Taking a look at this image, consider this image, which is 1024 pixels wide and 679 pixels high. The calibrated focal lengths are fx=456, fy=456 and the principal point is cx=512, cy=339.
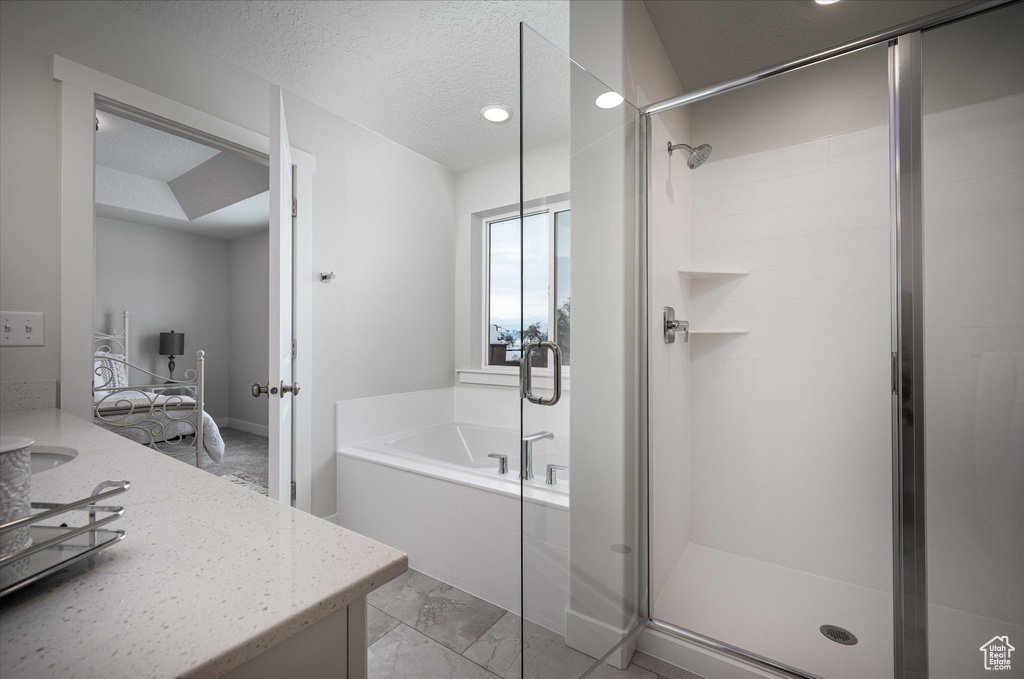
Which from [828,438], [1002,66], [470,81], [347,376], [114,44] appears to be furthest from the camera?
[347,376]

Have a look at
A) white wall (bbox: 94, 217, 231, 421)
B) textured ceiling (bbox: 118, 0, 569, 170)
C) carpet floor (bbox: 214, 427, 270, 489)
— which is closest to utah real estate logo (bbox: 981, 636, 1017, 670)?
textured ceiling (bbox: 118, 0, 569, 170)

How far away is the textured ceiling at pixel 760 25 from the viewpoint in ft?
A: 5.55

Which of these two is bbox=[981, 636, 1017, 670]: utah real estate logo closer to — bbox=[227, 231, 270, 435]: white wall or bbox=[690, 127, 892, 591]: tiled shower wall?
bbox=[690, 127, 892, 591]: tiled shower wall

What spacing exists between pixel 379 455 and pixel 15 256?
1618 mm

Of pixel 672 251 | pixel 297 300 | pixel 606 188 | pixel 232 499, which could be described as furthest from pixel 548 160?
pixel 297 300

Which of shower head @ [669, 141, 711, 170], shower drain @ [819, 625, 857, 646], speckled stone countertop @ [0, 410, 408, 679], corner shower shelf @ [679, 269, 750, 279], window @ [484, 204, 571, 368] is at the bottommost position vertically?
shower drain @ [819, 625, 857, 646]

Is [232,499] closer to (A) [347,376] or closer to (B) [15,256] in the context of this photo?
(B) [15,256]

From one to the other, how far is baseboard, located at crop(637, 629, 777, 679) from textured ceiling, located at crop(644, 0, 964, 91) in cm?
229

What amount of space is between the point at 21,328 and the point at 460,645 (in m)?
1.86

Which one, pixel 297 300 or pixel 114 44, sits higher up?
pixel 114 44

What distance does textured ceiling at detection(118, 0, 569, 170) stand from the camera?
6.01 feet

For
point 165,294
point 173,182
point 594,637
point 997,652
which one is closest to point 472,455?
point 594,637

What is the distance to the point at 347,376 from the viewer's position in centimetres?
270

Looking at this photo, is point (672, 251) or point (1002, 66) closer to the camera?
point (1002, 66)
